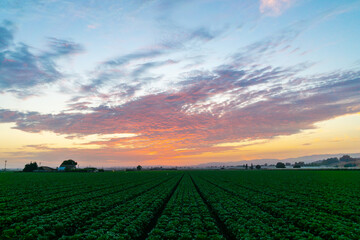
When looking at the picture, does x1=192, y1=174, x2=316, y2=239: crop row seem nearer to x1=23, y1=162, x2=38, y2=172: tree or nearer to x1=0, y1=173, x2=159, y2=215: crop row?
x1=0, y1=173, x2=159, y2=215: crop row

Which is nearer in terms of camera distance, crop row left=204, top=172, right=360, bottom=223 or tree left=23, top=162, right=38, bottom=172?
crop row left=204, top=172, right=360, bottom=223

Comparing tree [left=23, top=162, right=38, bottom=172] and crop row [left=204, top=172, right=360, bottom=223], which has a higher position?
tree [left=23, top=162, right=38, bottom=172]

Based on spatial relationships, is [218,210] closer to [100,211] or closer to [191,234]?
[191,234]

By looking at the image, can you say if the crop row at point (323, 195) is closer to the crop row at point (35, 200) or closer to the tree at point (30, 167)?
the crop row at point (35, 200)

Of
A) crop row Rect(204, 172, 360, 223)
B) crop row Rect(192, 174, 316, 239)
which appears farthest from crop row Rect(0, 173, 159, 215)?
crop row Rect(204, 172, 360, 223)

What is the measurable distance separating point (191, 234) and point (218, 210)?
8.56 metres

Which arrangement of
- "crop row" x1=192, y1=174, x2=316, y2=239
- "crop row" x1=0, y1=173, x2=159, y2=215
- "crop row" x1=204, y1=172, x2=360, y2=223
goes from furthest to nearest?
"crop row" x1=0, y1=173, x2=159, y2=215 < "crop row" x1=204, y1=172, x2=360, y2=223 < "crop row" x1=192, y1=174, x2=316, y2=239

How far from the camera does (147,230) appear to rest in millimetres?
18250

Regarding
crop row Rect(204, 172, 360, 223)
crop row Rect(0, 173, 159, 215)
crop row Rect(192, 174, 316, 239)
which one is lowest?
crop row Rect(204, 172, 360, 223)

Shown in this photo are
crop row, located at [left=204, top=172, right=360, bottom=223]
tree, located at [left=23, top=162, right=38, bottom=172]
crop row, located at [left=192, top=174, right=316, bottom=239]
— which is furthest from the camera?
tree, located at [left=23, top=162, right=38, bottom=172]

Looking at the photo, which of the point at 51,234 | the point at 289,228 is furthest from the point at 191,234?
the point at 51,234

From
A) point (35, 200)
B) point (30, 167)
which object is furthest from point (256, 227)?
point (30, 167)

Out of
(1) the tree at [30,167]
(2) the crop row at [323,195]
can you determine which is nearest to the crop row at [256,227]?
(2) the crop row at [323,195]

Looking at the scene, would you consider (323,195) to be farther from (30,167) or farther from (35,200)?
(30,167)
